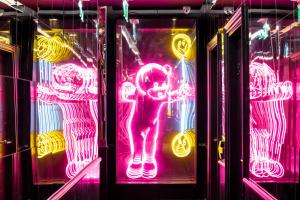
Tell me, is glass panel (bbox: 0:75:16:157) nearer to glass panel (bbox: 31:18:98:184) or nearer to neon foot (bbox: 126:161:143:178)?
glass panel (bbox: 31:18:98:184)

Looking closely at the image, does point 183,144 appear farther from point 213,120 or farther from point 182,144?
point 213,120

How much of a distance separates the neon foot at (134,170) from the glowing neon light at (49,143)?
111 inches

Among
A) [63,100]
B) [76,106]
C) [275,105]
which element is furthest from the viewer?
[76,106]

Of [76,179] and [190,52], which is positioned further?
[190,52]

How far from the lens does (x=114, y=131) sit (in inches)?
279

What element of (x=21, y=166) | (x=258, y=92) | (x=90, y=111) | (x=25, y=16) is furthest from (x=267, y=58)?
(x=90, y=111)

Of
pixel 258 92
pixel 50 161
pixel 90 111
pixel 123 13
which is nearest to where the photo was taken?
pixel 258 92

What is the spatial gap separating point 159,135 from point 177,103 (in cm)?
64

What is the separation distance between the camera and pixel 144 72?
23.7 ft

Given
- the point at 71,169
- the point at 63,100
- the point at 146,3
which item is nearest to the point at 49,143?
the point at 63,100

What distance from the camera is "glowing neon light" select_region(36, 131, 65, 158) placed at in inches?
147

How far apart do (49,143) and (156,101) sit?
345 centimetres

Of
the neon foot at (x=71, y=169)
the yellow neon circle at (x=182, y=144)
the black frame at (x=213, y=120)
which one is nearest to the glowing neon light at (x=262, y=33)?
the black frame at (x=213, y=120)

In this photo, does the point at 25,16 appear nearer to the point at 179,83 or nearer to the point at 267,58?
the point at 267,58
